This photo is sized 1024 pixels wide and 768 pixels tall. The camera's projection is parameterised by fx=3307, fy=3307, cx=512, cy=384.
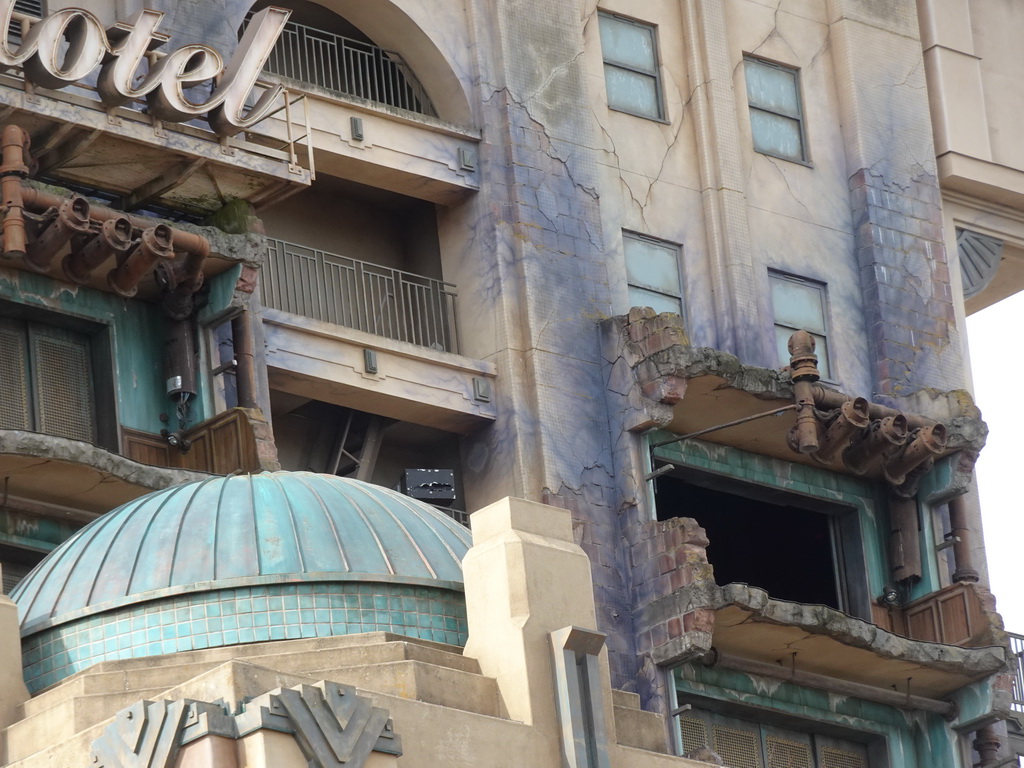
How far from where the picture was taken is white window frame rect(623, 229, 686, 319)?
46.3 m

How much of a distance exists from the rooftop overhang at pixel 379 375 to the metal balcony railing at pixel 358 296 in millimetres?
1012

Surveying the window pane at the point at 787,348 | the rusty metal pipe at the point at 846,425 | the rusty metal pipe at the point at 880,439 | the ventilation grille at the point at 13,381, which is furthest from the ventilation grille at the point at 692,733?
the ventilation grille at the point at 13,381

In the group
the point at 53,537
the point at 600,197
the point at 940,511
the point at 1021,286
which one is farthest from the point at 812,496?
the point at 53,537

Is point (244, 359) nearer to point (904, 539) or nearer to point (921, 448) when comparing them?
point (921, 448)

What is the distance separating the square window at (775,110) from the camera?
4906 centimetres

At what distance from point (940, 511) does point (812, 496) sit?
2.00 metres

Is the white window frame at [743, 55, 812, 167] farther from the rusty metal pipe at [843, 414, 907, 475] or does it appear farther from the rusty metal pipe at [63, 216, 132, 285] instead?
the rusty metal pipe at [63, 216, 132, 285]

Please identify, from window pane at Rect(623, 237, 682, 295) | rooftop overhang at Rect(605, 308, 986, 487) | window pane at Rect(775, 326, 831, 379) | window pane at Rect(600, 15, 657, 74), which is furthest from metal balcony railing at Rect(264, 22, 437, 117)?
window pane at Rect(775, 326, 831, 379)

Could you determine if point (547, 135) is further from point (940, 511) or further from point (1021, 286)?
point (1021, 286)

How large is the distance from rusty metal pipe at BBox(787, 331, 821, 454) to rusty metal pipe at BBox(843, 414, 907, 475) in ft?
4.65

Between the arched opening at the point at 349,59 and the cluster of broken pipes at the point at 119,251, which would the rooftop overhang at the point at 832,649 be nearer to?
the cluster of broken pipes at the point at 119,251

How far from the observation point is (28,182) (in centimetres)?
3884

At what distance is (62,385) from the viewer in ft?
131

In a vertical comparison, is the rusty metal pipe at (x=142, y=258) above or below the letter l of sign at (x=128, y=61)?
below
